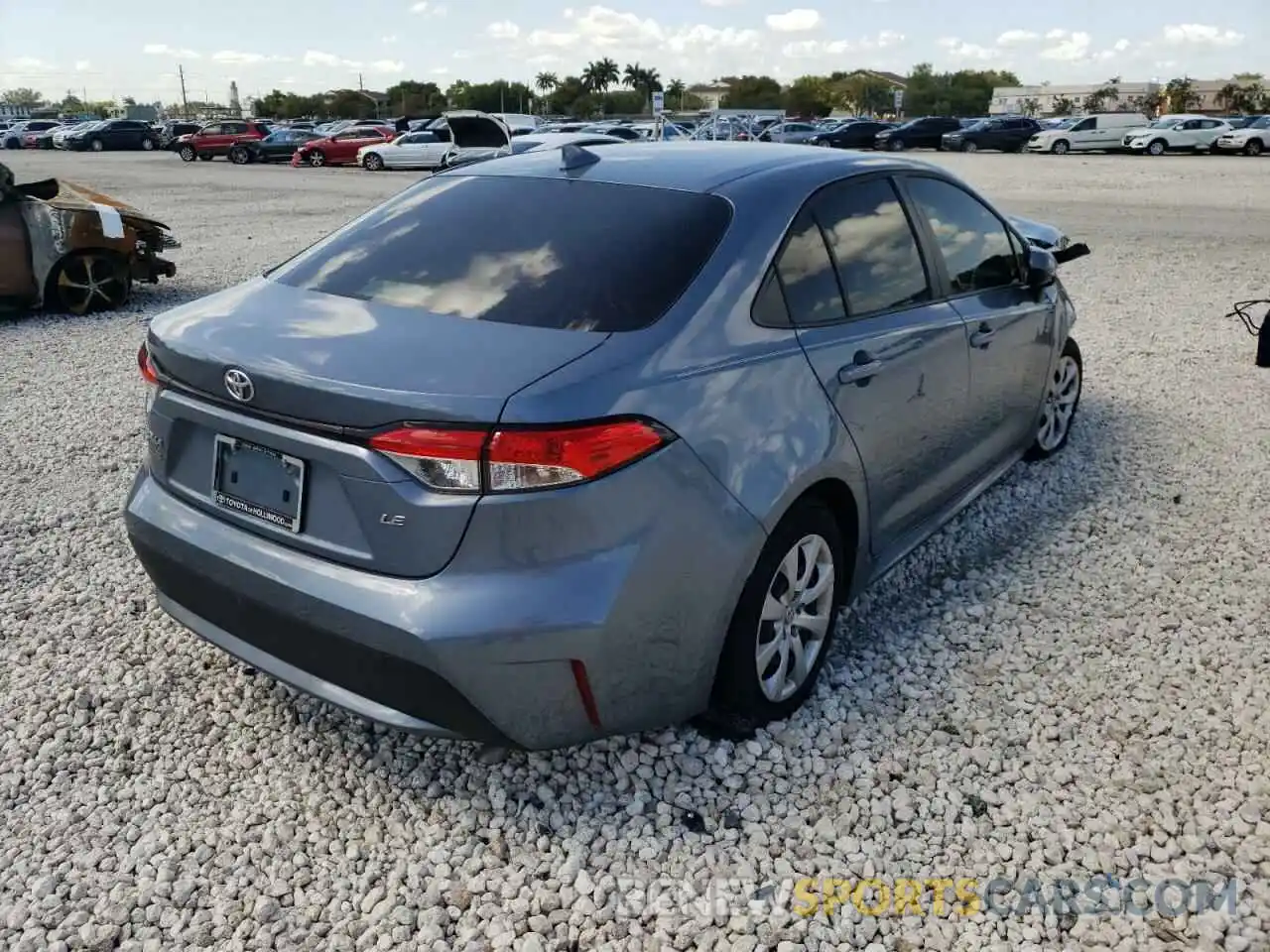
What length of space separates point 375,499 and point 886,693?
1804mm

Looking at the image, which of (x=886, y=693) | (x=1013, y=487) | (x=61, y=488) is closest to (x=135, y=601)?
(x=61, y=488)

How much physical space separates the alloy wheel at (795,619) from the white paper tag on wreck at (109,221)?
26.9ft

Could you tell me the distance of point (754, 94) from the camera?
110 m

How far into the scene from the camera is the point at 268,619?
8.43 ft

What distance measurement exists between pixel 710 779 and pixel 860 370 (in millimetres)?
1276

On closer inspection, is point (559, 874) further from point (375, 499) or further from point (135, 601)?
point (135, 601)

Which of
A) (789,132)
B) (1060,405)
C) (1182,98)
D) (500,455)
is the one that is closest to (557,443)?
(500,455)

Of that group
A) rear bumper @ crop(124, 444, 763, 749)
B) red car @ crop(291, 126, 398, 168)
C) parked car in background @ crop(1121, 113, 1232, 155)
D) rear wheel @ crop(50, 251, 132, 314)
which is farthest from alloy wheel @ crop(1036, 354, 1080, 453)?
parked car in background @ crop(1121, 113, 1232, 155)

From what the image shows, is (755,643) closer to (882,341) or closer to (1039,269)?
(882,341)

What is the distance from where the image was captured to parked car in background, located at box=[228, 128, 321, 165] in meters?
38.3

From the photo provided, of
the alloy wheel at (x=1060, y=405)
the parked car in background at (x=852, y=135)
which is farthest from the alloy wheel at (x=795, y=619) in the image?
the parked car in background at (x=852, y=135)

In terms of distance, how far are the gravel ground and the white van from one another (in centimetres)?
3751

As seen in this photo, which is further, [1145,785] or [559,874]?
[1145,785]

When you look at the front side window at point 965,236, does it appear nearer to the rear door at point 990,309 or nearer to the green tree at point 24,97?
the rear door at point 990,309
